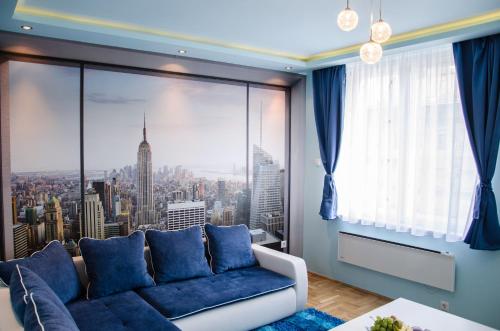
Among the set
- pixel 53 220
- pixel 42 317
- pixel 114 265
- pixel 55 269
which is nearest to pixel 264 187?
pixel 114 265

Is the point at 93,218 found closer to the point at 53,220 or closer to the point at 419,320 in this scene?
the point at 53,220

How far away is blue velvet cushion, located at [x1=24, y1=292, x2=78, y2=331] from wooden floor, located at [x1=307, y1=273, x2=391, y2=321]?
108 inches

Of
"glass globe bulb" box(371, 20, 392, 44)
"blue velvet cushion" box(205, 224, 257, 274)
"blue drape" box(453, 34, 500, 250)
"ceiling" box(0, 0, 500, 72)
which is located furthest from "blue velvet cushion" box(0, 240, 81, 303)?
"blue drape" box(453, 34, 500, 250)

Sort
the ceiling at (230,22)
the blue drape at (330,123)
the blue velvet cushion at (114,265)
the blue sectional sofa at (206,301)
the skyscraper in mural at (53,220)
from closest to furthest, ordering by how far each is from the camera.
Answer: the blue sectional sofa at (206,301) < the ceiling at (230,22) < the blue velvet cushion at (114,265) < the skyscraper in mural at (53,220) < the blue drape at (330,123)

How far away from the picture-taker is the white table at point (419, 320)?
261 cm

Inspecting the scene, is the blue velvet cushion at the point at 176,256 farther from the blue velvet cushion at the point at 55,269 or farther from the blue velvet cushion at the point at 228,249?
the blue velvet cushion at the point at 55,269

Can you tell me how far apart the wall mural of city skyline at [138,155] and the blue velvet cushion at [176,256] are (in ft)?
1.57

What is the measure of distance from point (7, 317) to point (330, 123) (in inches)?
152

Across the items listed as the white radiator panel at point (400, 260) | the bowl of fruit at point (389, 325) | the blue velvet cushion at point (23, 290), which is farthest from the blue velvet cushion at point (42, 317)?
the white radiator panel at point (400, 260)

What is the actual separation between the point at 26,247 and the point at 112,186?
93 centimetres

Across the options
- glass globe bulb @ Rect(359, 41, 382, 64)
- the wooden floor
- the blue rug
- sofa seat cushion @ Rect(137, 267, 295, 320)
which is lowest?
the wooden floor

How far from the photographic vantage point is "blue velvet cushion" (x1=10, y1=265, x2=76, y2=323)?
6.49 feet

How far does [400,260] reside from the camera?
4035 millimetres

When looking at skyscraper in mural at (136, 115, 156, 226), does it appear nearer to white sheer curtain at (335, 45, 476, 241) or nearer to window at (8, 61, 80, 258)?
window at (8, 61, 80, 258)
